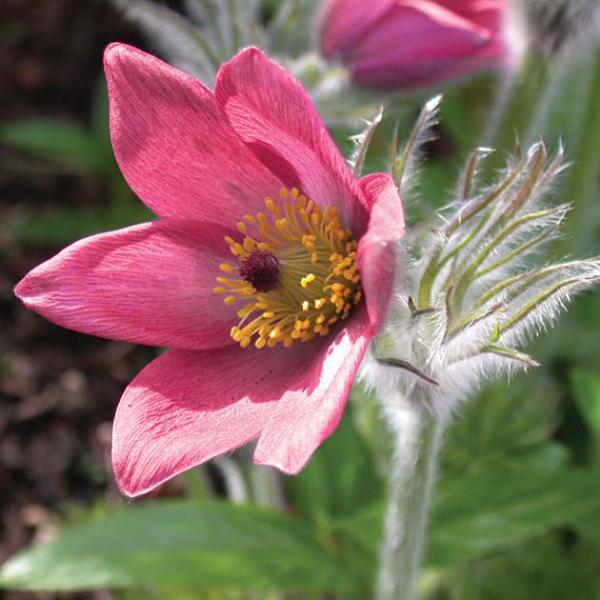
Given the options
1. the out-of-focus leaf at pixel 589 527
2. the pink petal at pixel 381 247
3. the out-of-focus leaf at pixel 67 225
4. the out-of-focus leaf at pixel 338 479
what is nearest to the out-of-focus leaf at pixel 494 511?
the out-of-focus leaf at pixel 589 527

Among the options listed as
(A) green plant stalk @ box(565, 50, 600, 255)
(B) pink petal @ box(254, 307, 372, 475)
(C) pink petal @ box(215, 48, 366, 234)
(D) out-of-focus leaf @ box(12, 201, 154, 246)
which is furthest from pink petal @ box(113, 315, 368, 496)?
(D) out-of-focus leaf @ box(12, 201, 154, 246)

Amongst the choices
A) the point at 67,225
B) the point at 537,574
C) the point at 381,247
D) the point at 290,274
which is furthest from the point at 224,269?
the point at 67,225

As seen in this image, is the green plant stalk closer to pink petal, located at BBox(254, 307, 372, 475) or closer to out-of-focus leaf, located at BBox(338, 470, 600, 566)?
out-of-focus leaf, located at BBox(338, 470, 600, 566)

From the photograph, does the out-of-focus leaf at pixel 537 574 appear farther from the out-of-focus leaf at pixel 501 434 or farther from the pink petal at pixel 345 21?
the pink petal at pixel 345 21

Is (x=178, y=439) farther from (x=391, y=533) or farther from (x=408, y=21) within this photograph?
(x=408, y=21)

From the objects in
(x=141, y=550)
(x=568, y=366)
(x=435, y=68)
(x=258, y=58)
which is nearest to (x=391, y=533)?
(x=141, y=550)
